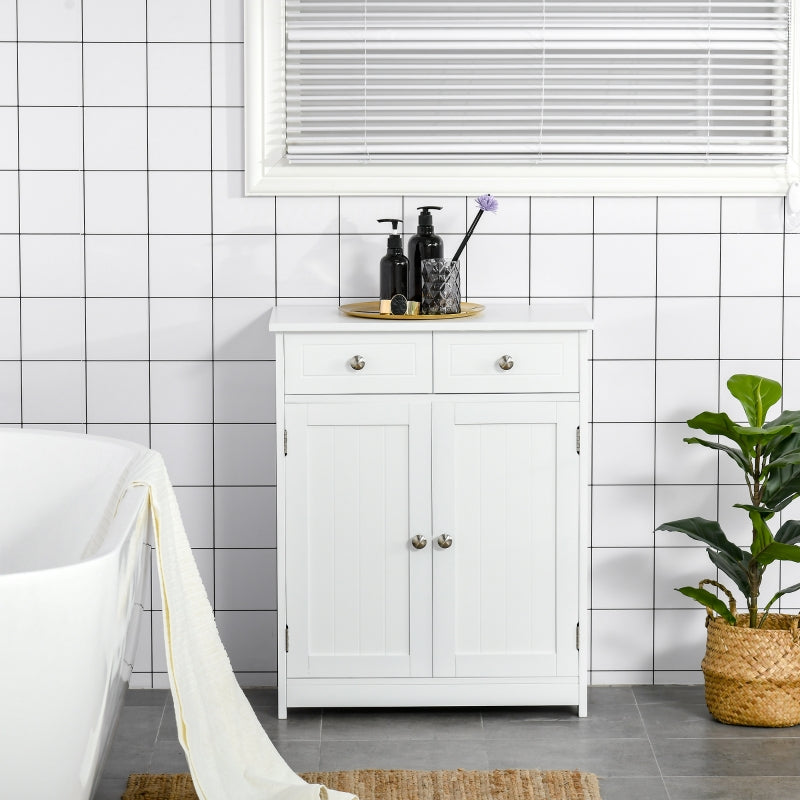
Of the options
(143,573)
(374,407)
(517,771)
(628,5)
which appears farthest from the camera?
(628,5)

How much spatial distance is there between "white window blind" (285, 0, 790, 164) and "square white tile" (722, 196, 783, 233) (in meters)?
0.11

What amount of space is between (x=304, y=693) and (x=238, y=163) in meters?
1.31

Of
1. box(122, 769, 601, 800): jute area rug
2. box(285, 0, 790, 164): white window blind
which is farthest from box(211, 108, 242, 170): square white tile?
box(122, 769, 601, 800): jute area rug

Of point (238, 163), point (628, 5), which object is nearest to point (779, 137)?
point (628, 5)

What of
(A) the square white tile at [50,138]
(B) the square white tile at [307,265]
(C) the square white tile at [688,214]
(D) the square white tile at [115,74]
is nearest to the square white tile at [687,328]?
(C) the square white tile at [688,214]

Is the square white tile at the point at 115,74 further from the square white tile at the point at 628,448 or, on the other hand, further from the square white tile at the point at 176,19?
the square white tile at the point at 628,448

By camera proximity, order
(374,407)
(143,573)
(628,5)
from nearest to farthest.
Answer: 1. (143,573)
2. (374,407)
3. (628,5)

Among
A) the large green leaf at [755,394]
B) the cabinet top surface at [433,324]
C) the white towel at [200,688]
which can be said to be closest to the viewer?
the white towel at [200,688]

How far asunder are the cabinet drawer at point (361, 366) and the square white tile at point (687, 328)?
702 mm

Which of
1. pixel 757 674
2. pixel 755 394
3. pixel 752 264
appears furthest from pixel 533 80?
pixel 757 674

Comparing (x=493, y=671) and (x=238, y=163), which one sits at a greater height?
(x=238, y=163)

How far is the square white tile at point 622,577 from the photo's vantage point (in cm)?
288

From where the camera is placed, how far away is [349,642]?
2580mm

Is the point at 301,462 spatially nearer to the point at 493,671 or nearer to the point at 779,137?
the point at 493,671
